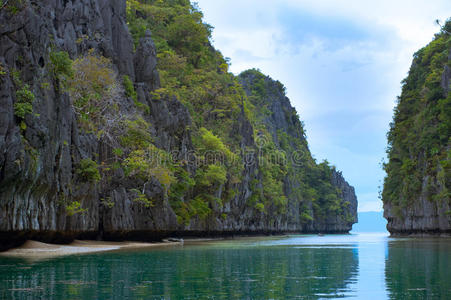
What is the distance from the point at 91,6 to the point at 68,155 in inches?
605

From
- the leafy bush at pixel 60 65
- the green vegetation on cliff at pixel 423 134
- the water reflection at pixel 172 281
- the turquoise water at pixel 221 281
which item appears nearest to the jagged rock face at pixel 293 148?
the green vegetation on cliff at pixel 423 134

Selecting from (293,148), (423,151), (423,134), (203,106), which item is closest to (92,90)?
(203,106)

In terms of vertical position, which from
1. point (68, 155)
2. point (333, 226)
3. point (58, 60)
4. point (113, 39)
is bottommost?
point (333, 226)

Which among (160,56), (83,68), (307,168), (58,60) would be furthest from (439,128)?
(307,168)

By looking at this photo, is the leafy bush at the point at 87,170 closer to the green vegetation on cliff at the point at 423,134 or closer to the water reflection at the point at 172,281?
the water reflection at the point at 172,281

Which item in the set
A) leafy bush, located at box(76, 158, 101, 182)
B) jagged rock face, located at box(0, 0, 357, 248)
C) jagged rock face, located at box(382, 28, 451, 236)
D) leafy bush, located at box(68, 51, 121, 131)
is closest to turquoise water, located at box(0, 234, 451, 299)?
jagged rock face, located at box(0, 0, 357, 248)

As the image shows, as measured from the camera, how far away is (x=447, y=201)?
52312 millimetres

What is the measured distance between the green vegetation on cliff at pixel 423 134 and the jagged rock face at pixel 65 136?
23053 millimetres

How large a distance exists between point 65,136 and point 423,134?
45.5 metres

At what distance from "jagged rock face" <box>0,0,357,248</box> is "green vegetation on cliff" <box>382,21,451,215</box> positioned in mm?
23053

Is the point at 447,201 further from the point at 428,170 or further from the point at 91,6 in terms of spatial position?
the point at 91,6

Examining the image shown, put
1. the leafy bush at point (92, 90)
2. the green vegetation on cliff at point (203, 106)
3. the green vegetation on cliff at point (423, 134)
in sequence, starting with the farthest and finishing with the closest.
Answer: the green vegetation on cliff at point (423, 134) < the green vegetation on cliff at point (203, 106) < the leafy bush at point (92, 90)

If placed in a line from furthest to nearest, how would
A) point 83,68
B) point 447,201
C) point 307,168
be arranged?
point 307,168, point 447,201, point 83,68

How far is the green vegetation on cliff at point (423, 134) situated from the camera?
54688 millimetres
